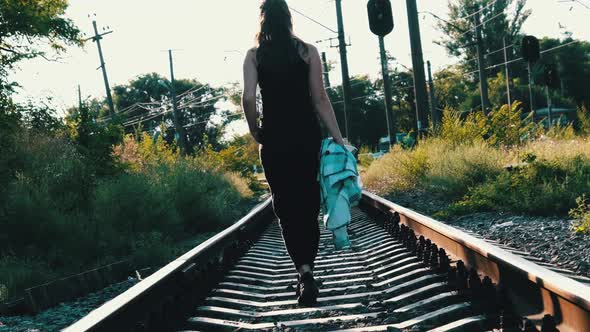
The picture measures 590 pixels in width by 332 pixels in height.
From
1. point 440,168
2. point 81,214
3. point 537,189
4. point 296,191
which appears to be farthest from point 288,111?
point 440,168

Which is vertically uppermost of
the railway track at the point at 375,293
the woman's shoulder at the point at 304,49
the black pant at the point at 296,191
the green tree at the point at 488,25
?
the green tree at the point at 488,25

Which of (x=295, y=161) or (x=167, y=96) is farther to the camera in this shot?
(x=167, y=96)

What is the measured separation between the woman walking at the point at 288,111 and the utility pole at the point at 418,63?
13021 mm

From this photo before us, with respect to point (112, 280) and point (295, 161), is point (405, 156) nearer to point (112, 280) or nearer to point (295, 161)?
point (112, 280)

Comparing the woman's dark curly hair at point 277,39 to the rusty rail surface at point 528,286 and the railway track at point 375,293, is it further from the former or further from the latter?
the rusty rail surface at point 528,286

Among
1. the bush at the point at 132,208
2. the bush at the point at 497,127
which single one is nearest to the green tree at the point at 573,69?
the bush at the point at 497,127

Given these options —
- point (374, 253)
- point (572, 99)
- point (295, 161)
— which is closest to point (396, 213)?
point (374, 253)

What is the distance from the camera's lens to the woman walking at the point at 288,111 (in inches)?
174

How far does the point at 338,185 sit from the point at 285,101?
663 mm

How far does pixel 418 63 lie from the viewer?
1725 centimetres

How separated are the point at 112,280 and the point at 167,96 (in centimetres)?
8670

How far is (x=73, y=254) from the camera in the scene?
9797 mm

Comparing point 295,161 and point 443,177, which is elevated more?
point 295,161

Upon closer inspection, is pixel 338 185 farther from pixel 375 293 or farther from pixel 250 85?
pixel 250 85
